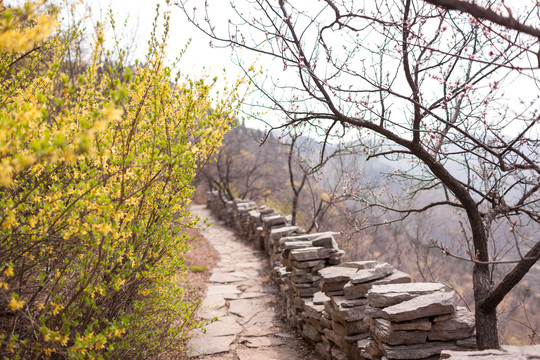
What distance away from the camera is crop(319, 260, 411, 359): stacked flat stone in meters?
3.80

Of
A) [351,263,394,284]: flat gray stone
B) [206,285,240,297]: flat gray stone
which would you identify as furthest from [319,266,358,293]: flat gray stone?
[206,285,240,297]: flat gray stone

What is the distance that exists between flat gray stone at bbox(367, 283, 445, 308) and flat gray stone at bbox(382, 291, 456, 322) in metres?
0.09

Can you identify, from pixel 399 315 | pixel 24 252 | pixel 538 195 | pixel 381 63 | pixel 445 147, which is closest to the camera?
pixel 24 252

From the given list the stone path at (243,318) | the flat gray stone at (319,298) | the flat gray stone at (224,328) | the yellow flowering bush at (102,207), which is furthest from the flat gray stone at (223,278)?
the yellow flowering bush at (102,207)

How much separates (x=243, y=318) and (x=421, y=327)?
3.21m

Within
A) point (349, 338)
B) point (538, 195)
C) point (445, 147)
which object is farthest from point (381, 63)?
point (349, 338)

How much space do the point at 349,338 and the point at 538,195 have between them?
2.36 meters

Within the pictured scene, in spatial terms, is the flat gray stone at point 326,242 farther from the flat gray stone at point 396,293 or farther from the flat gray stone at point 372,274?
the flat gray stone at point 396,293

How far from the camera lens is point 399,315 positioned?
2.99 metres

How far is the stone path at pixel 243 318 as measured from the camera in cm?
454

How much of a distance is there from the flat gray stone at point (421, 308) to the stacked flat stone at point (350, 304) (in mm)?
712

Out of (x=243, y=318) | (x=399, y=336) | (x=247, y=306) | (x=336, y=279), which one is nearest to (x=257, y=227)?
(x=247, y=306)

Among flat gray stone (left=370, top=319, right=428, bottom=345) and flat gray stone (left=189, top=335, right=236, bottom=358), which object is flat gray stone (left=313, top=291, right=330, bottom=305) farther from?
flat gray stone (left=370, top=319, right=428, bottom=345)

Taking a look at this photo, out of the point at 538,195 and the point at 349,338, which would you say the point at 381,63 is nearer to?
the point at 538,195
